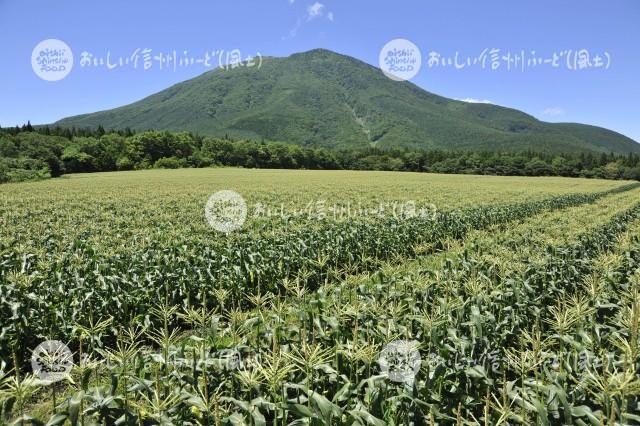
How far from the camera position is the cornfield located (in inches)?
161

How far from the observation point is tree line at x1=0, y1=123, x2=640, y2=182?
298ft

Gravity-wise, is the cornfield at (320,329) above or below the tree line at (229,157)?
below

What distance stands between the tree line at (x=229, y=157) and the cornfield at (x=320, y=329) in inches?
3337

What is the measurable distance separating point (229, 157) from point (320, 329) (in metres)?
130

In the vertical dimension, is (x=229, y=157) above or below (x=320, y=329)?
above

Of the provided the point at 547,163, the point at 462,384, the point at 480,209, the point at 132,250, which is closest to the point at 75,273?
the point at 132,250

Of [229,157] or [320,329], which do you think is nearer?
[320,329]

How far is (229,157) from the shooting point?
131 m

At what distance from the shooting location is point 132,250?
1272 cm

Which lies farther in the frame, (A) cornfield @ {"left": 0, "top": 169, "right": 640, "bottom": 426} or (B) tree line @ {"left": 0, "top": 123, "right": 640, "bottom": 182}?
(B) tree line @ {"left": 0, "top": 123, "right": 640, "bottom": 182}

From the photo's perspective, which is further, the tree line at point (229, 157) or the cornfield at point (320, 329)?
the tree line at point (229, 157)

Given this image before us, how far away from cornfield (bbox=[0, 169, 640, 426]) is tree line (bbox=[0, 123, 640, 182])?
278 ft

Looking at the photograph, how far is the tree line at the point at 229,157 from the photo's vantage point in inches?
3580

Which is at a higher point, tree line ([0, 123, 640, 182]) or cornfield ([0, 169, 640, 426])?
tree line ([0, 123, 640, 182])
